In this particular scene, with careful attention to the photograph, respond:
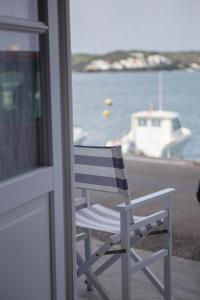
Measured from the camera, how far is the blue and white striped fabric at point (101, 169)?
2834mm

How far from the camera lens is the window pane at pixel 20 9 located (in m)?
1.96

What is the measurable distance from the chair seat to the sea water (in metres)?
22.8

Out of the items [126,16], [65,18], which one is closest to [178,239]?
[65,18]

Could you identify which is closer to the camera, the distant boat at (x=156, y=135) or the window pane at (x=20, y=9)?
the window pane at (x=20, y=9)

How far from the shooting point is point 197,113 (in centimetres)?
3269

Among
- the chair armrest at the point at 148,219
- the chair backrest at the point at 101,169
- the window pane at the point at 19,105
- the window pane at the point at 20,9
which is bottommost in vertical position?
the chair armrest at the point at 148,219

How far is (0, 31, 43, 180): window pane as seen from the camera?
6.59 feet

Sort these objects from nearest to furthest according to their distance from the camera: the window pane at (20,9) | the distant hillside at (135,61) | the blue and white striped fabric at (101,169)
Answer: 1. the window pane at (20,9)
2. the blue and white striped fabric at (101,169)
3. the distant hillside at (135,61)

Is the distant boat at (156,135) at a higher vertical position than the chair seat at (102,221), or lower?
lower

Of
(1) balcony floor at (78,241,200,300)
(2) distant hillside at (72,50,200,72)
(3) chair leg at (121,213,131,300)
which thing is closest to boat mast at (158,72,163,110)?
(2) distant hillside at (72,50,200,72)

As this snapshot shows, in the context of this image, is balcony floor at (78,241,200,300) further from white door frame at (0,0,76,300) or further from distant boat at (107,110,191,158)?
distant boat at (107,110,191,158)

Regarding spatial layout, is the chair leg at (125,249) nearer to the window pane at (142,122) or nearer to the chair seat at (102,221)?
the chair seat at (102,221)

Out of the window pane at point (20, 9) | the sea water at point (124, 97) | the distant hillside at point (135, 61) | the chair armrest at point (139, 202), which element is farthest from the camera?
the distant hillside at point (135, 61)

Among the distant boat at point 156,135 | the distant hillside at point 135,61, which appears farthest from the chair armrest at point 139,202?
the distant hillside at point 135,61
